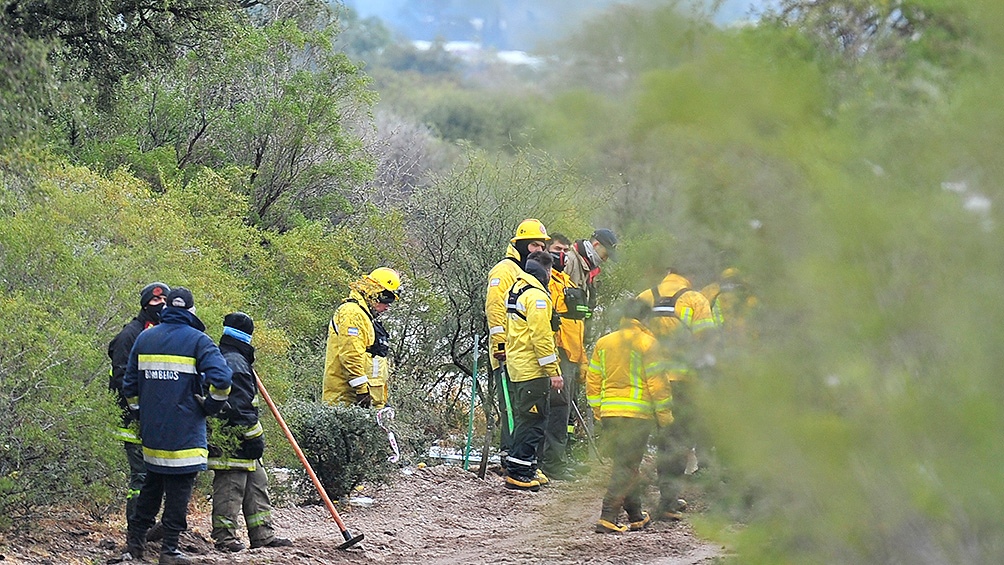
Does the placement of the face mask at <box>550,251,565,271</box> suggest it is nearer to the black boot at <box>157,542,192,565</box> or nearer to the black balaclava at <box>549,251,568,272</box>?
the black balaclava at <box>549,251,568,272</box>

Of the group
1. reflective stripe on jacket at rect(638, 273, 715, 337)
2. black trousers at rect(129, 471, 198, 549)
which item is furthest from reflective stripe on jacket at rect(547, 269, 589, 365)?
reflective stripe on jacket at rect(638, 273, 715, 337)

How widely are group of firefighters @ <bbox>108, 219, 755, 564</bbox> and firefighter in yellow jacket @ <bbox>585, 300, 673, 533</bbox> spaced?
0.6 inches

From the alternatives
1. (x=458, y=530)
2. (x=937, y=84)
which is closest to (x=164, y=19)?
(x=458, y=530)

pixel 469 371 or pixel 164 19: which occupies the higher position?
pixel 164 19

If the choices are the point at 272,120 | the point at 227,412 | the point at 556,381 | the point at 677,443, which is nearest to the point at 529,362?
the point at 556,381

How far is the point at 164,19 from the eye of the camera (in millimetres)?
11367

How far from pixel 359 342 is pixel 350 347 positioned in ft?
0.32

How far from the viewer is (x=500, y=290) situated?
12.7 m

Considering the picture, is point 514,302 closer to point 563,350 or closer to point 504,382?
point 563,350

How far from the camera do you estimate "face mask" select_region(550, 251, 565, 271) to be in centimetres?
1294

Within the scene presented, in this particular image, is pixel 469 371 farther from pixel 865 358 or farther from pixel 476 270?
pixel 865 358

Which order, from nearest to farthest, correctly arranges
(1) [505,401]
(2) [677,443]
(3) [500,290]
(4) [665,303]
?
(4) [665,303], (2) [677,443], (3) [500,290], (1) [505,401]

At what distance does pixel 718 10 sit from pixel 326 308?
11.7 m

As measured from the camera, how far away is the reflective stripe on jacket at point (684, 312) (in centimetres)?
402
